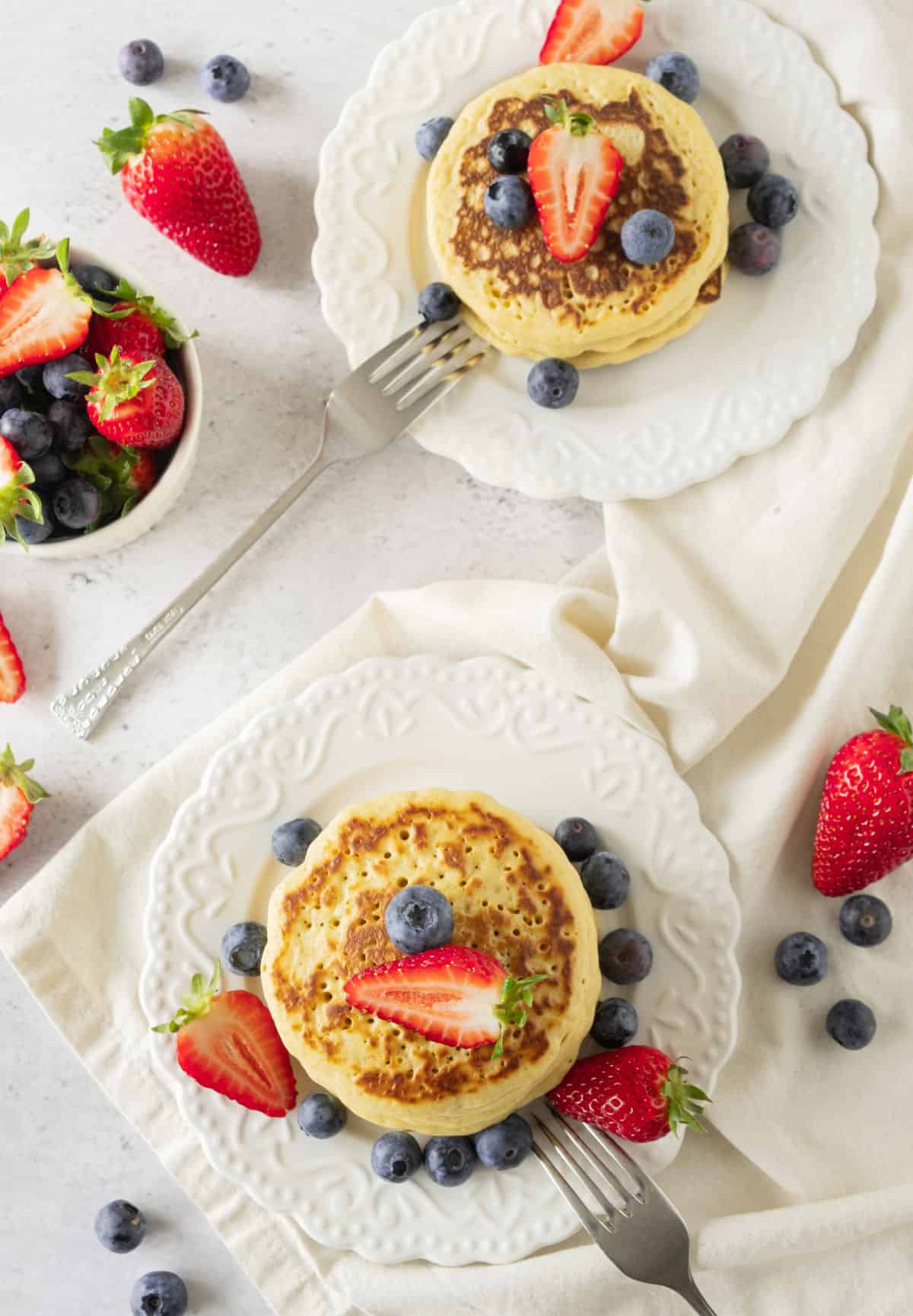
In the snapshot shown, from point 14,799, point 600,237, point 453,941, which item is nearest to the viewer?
point 453,941

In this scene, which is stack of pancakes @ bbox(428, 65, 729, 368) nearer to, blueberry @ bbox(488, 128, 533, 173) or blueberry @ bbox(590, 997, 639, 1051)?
blueberry @ bbox(488, 128, 533, 173)

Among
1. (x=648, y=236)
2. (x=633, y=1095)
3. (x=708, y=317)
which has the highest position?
(x=648, y=236)

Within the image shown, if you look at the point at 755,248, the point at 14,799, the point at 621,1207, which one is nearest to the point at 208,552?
the point at 14,799

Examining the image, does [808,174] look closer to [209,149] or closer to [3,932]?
[209,149]

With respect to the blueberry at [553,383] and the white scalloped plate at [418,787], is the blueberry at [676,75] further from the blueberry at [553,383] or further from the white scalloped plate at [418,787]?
the white scalloped plate at [418,787]

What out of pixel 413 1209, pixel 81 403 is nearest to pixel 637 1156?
pixel 413 1209

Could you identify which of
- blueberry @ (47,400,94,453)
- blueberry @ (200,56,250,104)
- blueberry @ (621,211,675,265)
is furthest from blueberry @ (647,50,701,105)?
blueberry @ (47,400,94,453)

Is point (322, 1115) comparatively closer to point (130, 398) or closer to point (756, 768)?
point (756, 768)
